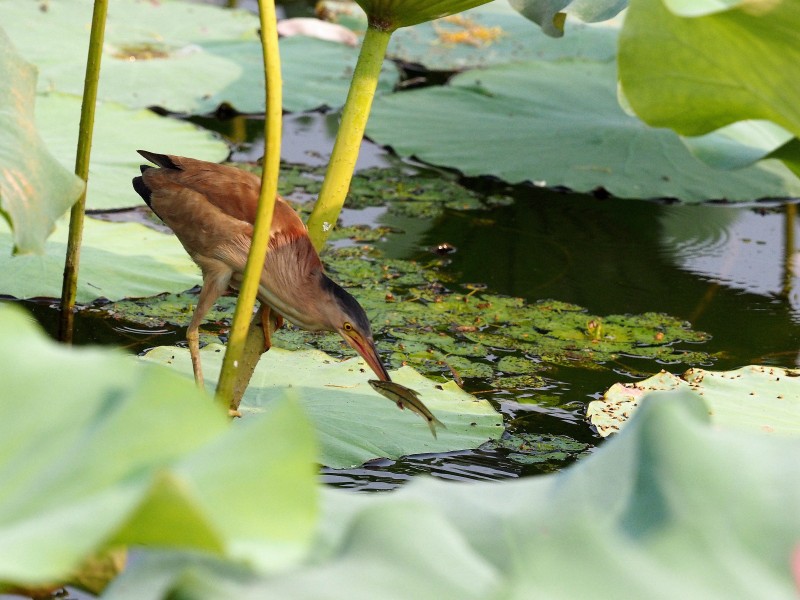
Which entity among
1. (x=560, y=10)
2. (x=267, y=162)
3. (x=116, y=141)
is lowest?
(x=116, y=141)

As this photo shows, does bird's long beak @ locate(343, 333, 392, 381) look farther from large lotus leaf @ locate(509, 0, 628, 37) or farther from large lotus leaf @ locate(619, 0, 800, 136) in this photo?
large lotus leaf @ locate(509, 0, 628, 37)

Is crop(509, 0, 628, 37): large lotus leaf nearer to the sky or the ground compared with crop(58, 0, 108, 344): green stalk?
nearer to the sky

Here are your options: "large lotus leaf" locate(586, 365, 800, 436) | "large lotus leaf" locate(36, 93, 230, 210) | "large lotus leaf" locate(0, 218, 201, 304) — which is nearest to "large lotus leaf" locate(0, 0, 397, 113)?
"large lotus leaf" locate(36, 93, 230, 210)

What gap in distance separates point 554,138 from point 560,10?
Result: 5.62ft

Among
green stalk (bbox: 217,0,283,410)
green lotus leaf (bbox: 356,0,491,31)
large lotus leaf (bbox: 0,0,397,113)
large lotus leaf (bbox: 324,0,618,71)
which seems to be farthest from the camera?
large lotus leaf (bbox: 324,0,618,71)

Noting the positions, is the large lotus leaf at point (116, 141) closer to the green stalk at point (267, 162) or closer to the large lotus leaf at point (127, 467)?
the green stalk at point (267, 162)

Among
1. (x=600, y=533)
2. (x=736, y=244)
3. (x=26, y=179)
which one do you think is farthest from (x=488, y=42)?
(x=600, y=533)

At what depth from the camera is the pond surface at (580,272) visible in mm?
2701

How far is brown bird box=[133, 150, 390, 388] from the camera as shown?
253 cm

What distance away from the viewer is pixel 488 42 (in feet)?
20.1

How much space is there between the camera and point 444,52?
6004mm

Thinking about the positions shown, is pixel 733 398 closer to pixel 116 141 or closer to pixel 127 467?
pixel 127 467

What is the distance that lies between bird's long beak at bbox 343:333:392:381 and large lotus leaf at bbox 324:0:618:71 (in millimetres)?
3525

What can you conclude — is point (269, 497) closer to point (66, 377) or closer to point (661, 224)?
point (66, 377)
